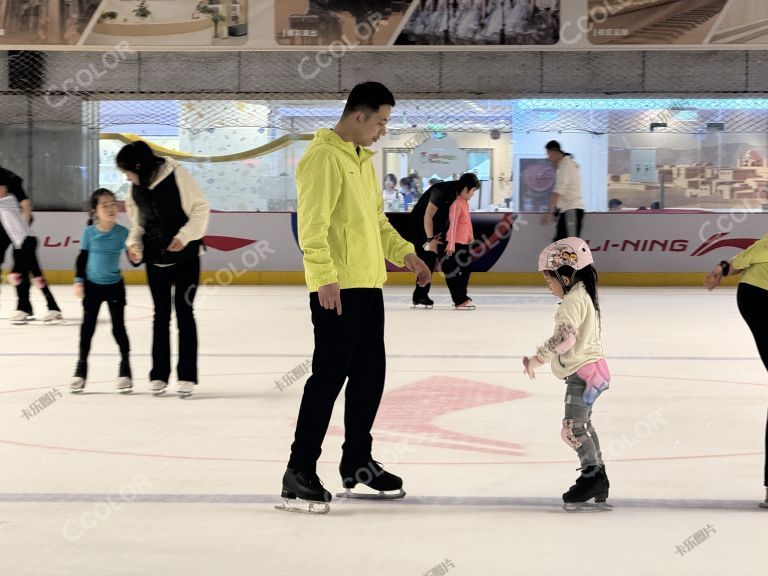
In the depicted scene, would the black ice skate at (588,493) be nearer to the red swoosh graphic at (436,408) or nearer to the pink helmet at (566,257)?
the pink helmet at (566,257)

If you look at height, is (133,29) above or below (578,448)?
above

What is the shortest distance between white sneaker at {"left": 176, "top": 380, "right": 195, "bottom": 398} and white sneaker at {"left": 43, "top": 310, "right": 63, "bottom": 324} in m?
4.78

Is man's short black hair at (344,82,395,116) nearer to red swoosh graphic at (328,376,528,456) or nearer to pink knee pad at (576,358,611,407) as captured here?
pink knee pad at (576,358,611,407)

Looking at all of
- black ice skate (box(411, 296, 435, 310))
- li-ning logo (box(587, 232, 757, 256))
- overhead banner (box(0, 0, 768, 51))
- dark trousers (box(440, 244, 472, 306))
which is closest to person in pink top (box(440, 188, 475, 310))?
dark trousers (box(440, 244, 472, 306))

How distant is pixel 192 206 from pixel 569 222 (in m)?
8.26

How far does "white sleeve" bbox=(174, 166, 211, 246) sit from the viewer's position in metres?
6.71

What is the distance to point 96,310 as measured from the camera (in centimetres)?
714

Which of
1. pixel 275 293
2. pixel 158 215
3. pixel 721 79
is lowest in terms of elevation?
pixel 275 293

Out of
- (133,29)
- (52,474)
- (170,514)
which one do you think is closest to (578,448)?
(170,514)

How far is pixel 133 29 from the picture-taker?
52.5 ft

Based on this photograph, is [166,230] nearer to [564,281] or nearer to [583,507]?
[564,281]

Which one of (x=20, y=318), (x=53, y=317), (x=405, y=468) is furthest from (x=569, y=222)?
(x=405, y=468)

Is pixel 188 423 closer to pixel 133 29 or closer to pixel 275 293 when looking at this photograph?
pixel 275 293

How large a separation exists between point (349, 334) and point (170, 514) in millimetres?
833
